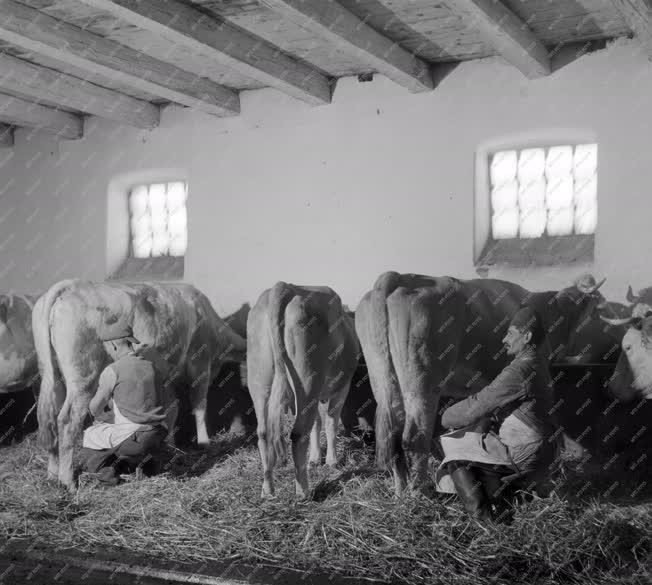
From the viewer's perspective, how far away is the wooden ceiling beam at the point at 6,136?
10.3m

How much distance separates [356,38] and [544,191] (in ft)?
7.80

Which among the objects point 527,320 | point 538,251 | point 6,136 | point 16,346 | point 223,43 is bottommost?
point 16,346

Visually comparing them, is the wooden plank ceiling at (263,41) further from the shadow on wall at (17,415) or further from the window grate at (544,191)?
the shadow on wall at (17,415)

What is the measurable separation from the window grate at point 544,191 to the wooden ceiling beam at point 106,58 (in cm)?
278

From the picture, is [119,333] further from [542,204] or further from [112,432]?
[542,204]

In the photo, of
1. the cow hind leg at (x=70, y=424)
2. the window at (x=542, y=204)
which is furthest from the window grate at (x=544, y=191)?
the cow hind leg at (x=70, y=424)

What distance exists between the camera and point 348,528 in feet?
16.2

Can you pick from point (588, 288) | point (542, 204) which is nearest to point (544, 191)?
point (542, 204)

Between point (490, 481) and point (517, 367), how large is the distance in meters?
0.63

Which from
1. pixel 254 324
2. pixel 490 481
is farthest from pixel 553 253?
pixel 490 481

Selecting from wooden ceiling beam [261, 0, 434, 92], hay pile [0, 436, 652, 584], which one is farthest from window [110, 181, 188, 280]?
hay pile [0, 436, 652, 584]

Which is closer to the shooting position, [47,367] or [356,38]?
[356,38]

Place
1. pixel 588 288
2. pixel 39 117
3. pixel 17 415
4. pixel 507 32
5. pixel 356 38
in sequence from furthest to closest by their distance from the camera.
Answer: pixel 39 117 < pixel 17 415 < pixel 588 288 < pixel 356 38 < pixel 507 32

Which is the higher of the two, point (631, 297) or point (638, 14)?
point (638, 14)
